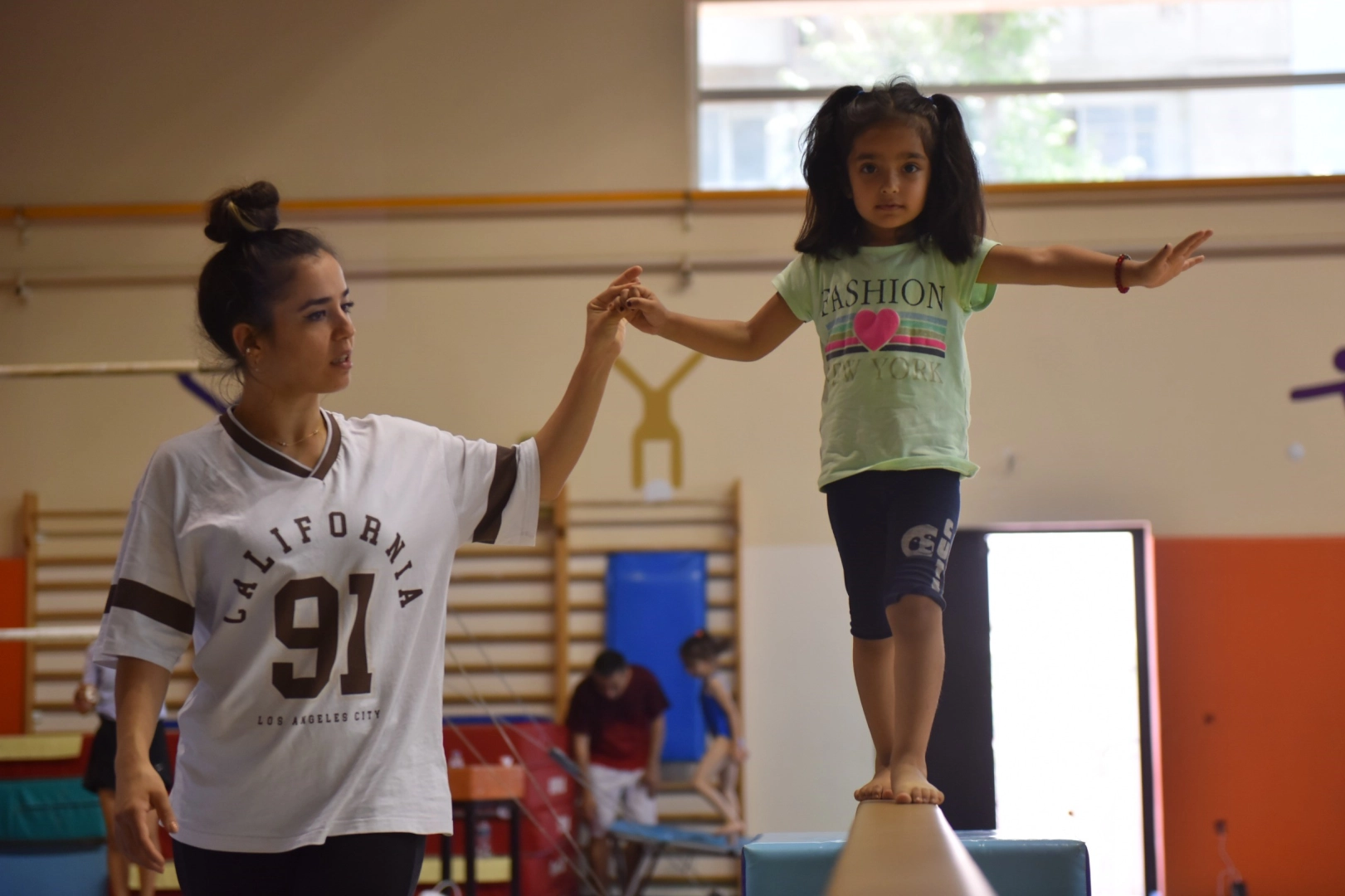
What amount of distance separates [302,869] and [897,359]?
1.04 meters

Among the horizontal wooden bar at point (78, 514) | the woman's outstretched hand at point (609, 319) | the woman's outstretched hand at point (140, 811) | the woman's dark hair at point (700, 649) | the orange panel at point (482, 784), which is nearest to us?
the woman's outstretched hand at point (140, 811)

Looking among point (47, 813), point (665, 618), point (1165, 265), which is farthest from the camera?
point (665, 618)

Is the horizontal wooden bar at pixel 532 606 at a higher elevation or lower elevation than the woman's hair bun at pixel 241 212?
lower

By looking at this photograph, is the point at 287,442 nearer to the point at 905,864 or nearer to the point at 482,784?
the point at 905,864

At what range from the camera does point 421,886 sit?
470 centimetres

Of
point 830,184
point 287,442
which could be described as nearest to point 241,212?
point 287,442

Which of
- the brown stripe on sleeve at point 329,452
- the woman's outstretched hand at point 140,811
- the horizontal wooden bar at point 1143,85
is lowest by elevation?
the woman's outstretched hand at point 140,811

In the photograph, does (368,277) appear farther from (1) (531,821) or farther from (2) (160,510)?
(2) (160,510)

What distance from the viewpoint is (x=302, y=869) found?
1.28 meters

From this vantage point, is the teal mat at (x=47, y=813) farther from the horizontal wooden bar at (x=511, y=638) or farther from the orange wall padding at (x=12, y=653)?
the horizontal wooden bar at (x=511, y=638)

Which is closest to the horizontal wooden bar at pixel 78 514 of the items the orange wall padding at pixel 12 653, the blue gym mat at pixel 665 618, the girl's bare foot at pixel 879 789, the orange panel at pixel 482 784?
the orange wall padding at pixel 12 653

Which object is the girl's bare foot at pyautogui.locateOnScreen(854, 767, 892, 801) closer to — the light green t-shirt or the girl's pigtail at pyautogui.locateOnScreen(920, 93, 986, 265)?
the light green t-shirt

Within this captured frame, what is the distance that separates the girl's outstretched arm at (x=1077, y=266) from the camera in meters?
1.66

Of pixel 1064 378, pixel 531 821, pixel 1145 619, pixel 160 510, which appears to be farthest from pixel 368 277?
pixel 160 510
